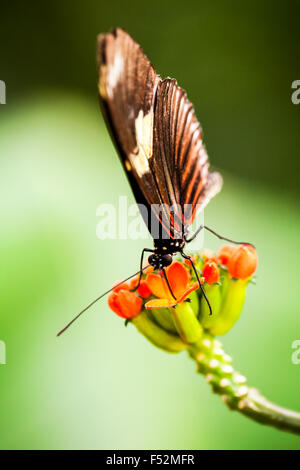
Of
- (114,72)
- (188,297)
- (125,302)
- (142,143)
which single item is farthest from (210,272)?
(114,72)

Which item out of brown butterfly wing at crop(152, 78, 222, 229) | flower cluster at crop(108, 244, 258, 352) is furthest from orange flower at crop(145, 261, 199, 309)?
brown butterfly wing at crop(152, 78, 222, 229)

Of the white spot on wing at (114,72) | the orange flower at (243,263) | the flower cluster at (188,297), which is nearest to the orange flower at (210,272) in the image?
the flower cluster at (188,297)

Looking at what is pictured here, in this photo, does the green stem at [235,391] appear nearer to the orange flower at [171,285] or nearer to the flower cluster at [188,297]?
the flower cluster at [188,297]

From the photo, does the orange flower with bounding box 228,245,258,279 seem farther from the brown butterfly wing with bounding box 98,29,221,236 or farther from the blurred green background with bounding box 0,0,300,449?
the blurred green background with bounding box 0,0,300,449

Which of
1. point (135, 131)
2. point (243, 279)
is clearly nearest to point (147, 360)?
point (243, 279)

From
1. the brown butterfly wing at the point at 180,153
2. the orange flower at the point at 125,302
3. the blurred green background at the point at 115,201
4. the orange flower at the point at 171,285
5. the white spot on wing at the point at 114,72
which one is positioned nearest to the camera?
the white spot on wing at the point at 114,72

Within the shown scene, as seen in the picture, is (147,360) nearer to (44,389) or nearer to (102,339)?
(102,339)
